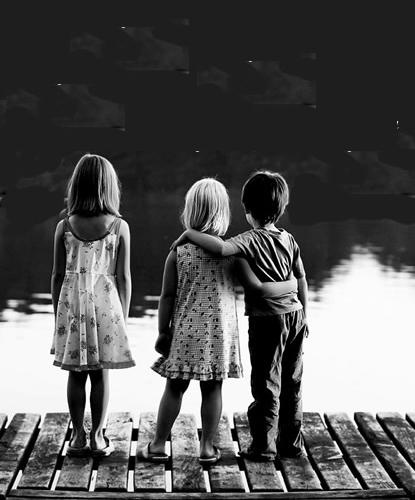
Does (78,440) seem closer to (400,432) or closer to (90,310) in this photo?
(90,310)

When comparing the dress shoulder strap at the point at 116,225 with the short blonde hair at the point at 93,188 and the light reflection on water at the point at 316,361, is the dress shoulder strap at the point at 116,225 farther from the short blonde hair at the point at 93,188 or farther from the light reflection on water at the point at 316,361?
the light reflection on water at the point at 316,361

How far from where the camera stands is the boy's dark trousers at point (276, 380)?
3.66 m

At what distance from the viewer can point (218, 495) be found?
10.7 feet

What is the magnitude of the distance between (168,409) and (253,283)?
0.54 m

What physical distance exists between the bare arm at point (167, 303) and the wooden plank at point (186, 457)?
386 mm

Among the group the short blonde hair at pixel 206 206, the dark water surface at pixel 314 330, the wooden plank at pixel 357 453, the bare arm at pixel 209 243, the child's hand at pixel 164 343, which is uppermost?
the short blonde hair at pixel 206 206

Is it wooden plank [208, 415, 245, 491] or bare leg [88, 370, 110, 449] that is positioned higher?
bare leg [88, 370, 110, 449]

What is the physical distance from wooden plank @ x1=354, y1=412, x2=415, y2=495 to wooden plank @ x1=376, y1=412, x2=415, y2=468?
3 cm

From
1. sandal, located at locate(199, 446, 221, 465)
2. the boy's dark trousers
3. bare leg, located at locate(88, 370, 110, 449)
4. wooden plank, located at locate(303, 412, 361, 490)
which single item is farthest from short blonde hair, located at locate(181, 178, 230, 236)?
wooden plank, located at locate(303, 412, 361, 490)

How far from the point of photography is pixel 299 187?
115 feet

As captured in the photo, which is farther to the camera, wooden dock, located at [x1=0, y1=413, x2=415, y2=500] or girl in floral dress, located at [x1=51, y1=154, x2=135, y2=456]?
girl in floral dress, located at [x1=51, y1=154, x2=135, y2=456]

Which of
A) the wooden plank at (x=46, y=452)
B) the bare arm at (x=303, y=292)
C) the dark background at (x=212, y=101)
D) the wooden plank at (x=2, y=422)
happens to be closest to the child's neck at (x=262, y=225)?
the bare arm at (x=303, y=292)

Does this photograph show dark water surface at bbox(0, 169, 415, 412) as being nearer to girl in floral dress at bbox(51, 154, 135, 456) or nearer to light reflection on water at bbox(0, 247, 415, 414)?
light reflection on water at bbox(0, 247, 415, 414)

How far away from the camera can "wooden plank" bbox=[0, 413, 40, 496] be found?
11.4 ft
